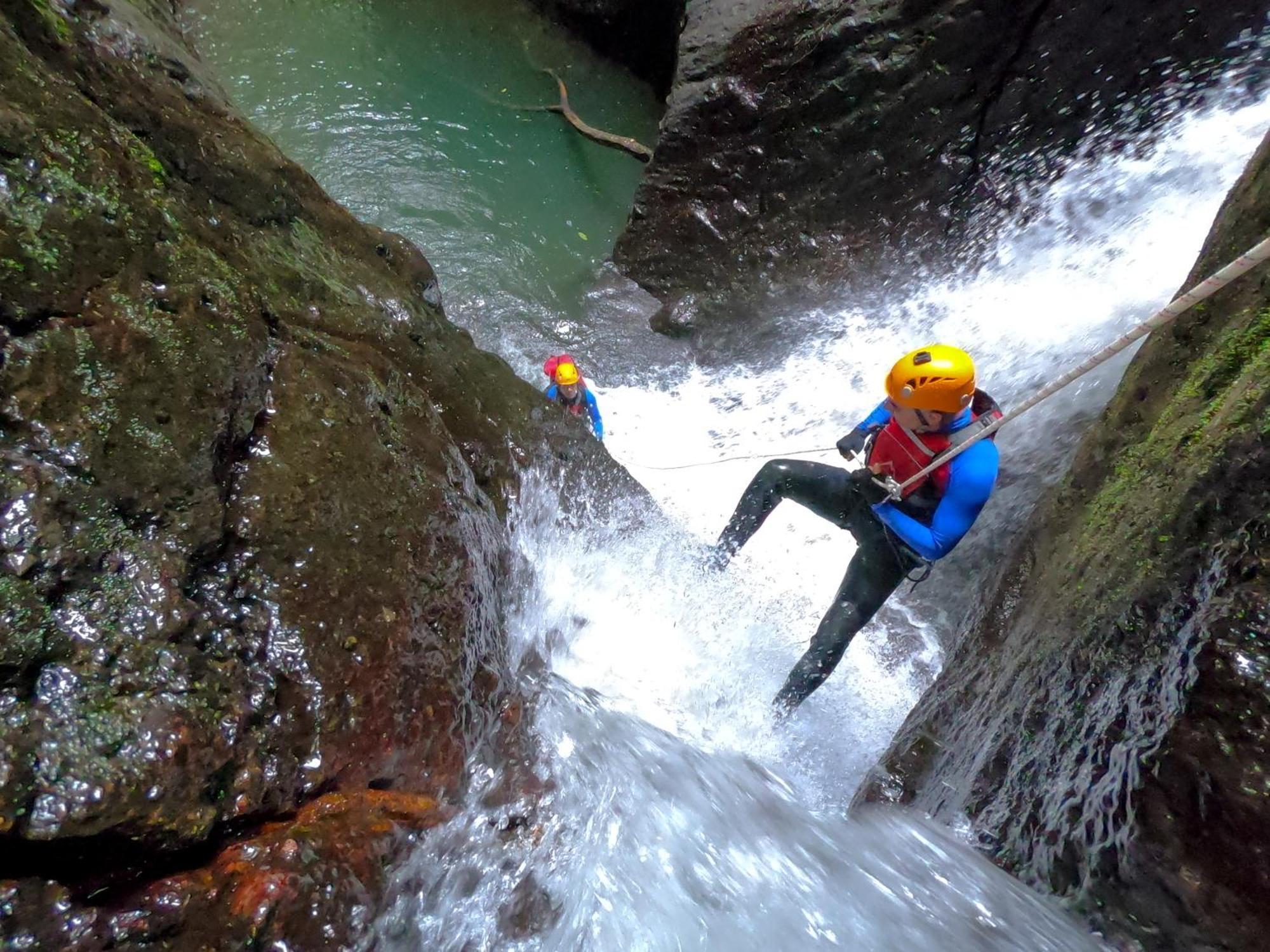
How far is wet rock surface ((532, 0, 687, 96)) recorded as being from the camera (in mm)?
10281

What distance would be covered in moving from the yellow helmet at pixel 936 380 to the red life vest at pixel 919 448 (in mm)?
108

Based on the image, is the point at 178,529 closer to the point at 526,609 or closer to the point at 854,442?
the point at 526,609

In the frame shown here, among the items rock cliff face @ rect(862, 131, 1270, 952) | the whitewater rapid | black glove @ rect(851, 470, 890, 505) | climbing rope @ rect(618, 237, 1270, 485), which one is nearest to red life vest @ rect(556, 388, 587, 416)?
the whitewater rapid

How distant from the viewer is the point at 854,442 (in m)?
4.11

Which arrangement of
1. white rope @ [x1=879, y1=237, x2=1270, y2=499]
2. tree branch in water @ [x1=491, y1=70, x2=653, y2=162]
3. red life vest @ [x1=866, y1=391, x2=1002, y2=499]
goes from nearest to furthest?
white rope @ [x1=879, y1=237, x2=1270, y2=499], red life vest @ [x1=866, y1=391, x2=1002, y2=499], tree branch in water @ [x1=491, y1=70, x2=653, y2=162]

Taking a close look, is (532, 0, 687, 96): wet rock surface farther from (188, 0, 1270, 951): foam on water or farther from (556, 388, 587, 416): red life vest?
(556, 388, 587, 416): red life vest

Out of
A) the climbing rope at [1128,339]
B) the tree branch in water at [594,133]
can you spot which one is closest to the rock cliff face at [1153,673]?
the climbing rope at [1128,339]

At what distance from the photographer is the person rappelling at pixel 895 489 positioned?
331 cm

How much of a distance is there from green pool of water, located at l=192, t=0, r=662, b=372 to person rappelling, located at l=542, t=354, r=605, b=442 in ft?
4.03

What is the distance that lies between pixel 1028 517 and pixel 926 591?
1356mm

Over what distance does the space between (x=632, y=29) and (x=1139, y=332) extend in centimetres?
1045

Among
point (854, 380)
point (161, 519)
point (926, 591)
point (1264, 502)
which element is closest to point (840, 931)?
point (1264, 502)

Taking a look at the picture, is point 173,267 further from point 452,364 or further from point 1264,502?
point 1264,502

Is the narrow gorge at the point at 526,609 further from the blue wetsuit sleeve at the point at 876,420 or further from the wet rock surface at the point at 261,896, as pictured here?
the blue wetsuit sleeve at the point at 876,420
